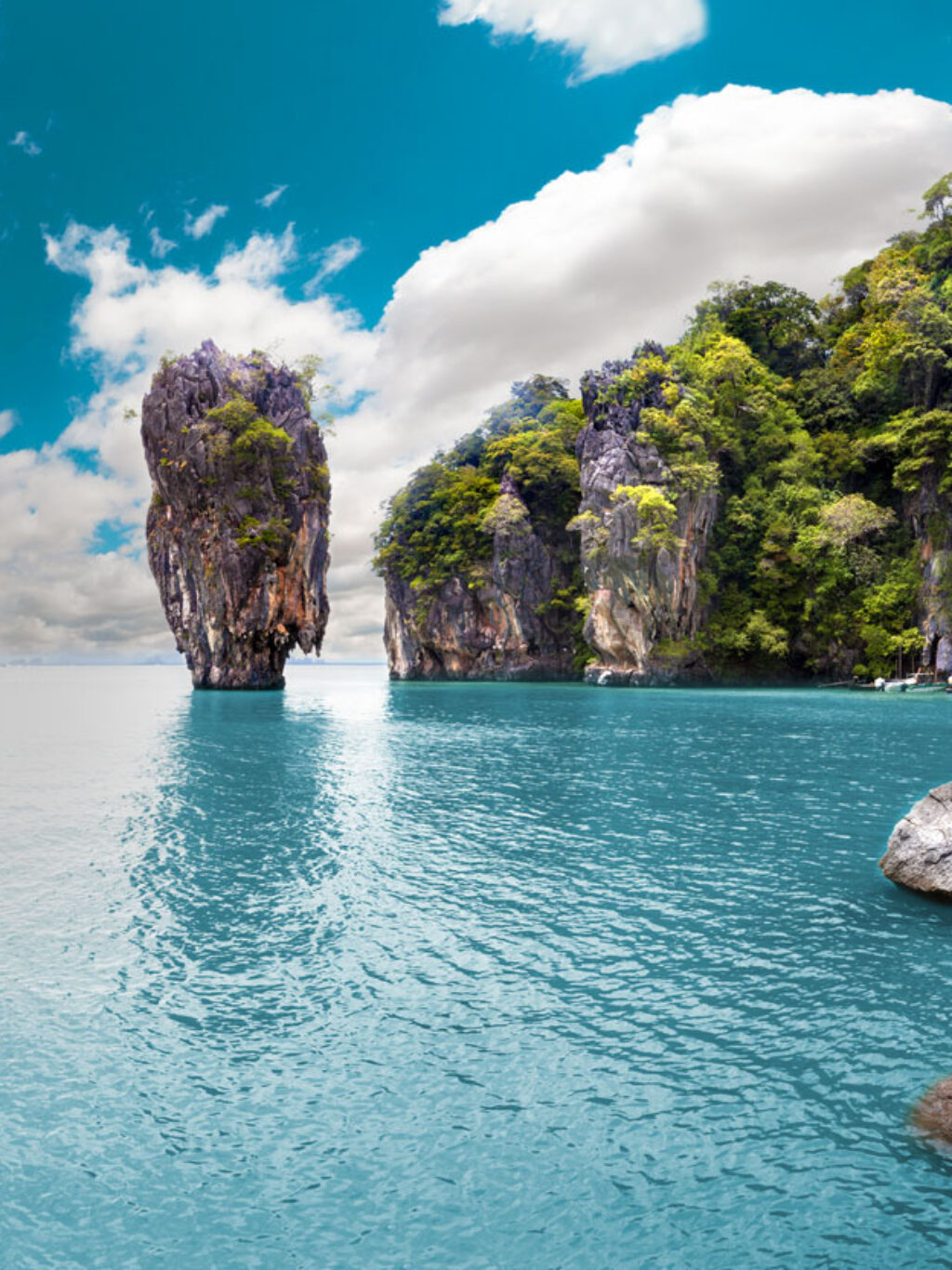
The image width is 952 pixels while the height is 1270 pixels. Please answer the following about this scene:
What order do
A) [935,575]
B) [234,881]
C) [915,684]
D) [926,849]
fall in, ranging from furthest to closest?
1. [935,575]
2. [915,684]
3. [234,881]
4. [926,849]

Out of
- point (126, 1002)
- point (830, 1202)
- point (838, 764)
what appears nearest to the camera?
point (830, 1202)

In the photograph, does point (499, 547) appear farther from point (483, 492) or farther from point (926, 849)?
point (926, 849)

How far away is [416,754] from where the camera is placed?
942 inches

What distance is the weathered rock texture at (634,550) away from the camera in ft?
165

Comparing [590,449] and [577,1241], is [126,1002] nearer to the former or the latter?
[577,1241]

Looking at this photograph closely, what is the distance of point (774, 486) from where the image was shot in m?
52.0

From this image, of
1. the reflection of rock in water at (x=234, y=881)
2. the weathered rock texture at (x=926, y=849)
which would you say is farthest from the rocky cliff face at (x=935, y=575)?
the weathered rock texture at (x=926, y=849)

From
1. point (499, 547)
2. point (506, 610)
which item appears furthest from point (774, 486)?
point (506, 610)

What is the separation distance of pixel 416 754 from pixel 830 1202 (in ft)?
65.4

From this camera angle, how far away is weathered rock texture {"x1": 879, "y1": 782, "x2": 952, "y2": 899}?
380 inches

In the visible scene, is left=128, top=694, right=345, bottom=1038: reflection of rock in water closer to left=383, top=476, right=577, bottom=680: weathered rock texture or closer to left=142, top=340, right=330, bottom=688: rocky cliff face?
left=142, top=340, right=330, bottom=688: rocky cliff face

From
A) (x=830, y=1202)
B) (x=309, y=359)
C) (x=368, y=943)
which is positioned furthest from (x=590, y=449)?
(x=830, y=1202)

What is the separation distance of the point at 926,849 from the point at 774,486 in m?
46.9

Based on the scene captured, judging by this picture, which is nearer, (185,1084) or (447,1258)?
(447,1258)
